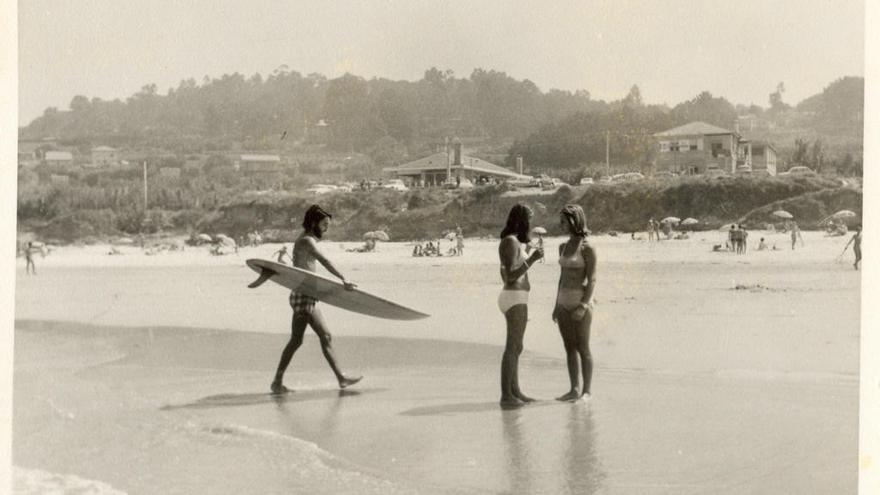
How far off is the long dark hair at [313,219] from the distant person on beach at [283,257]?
9.7 inches

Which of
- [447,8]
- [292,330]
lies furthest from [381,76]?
[292,330]

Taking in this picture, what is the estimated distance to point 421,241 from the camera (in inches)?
248

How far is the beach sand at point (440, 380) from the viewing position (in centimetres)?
430

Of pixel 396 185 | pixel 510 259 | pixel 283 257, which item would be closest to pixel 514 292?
pixel 510 259

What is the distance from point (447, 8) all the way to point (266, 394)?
→ 2.75m

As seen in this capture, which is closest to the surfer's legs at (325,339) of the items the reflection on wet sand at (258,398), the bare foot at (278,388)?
the reflection on wet sand at (258,398)

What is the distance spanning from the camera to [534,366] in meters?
5.13

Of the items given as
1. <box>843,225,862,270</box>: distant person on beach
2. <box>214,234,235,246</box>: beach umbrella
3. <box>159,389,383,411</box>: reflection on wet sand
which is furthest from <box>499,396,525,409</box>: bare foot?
<box>214,234,235,246</box>: beach umbrella

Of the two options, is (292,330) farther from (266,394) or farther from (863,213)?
(863,213)

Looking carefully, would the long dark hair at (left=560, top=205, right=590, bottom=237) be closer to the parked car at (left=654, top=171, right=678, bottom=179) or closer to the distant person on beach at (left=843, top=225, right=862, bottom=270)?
the parked car at (left=654, top=171, right=678, bottom=179)

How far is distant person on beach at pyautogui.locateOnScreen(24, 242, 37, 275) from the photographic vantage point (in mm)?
5488

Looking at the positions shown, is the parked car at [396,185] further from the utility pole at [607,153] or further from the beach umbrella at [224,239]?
the utility pole at [607,153]

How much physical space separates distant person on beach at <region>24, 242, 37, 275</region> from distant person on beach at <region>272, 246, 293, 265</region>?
1614 millimetres

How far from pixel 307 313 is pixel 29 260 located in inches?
78.2
